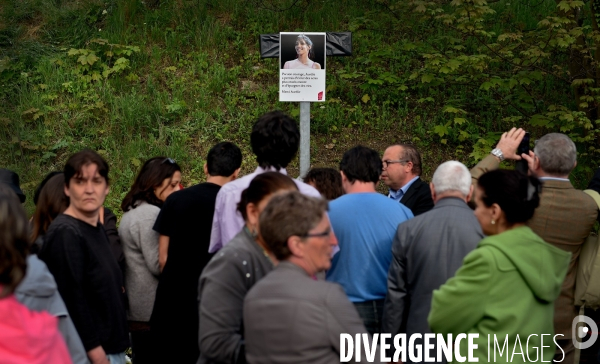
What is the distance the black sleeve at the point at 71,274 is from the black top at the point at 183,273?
93cm

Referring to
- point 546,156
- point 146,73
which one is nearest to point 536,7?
point 146,73

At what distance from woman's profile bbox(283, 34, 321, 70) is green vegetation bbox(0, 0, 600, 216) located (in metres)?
2.48

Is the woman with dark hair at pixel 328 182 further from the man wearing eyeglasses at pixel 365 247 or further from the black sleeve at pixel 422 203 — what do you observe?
the black sleeve at pixel 422 203

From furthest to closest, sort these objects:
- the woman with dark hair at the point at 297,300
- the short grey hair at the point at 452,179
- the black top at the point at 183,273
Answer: the black top at the point at 183,273 → the short grey hair at the point at 452,179 → the woman with dark hair at the point at 297,300

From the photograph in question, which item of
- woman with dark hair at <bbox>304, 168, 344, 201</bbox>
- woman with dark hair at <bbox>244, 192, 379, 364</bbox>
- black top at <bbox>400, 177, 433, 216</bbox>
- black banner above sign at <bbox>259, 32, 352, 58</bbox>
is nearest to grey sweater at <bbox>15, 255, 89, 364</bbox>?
woman with dark hair at <bbox>244, 192, 379, 364</bbox>

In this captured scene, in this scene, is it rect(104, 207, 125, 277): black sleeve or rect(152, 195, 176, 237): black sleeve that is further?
rect(104, 207, 125, 277): black sleeve

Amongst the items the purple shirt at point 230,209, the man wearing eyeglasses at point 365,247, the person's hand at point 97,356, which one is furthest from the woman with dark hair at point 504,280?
the person's hand at point 97,356

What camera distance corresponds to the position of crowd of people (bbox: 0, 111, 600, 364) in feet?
9.04

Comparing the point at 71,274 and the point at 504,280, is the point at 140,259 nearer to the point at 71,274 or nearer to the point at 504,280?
the point at 71,274

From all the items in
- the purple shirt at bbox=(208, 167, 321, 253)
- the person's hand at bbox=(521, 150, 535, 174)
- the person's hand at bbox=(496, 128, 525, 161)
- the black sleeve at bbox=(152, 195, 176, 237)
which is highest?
the person's hand at bbox=(496, 128, 525, 161)

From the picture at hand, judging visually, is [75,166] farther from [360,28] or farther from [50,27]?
[50,27]

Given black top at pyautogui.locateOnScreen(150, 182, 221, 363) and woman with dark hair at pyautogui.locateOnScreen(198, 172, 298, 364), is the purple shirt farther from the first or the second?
woman with dark hair at pyautogui.locateOnScreen(198, 172, 298, 364)

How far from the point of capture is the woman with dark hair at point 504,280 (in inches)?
128

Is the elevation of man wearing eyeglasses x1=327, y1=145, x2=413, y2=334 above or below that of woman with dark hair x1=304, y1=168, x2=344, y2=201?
below
